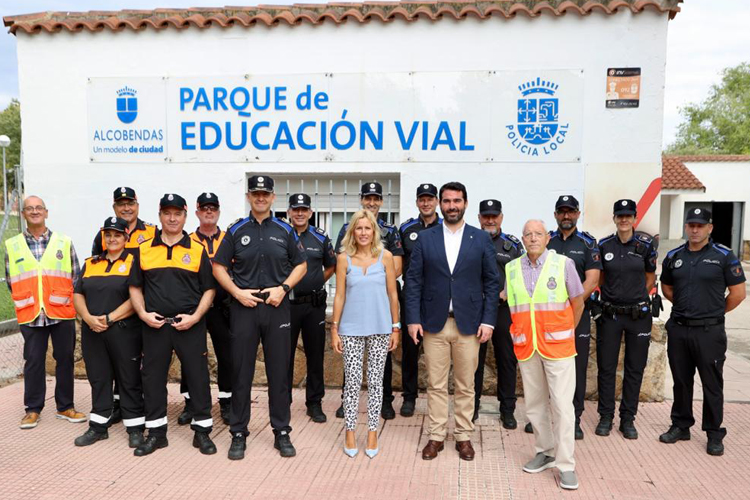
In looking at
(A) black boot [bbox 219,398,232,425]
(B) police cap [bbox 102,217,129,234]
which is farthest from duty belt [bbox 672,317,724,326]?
(B) police cap [bbox 102,217,129,234]

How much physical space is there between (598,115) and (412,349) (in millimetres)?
2998

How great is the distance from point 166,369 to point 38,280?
1429 millimetres

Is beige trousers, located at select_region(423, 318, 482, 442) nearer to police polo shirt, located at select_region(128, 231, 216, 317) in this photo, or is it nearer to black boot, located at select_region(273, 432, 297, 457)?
black boot, located at select_region(273, 432, 297, 457)

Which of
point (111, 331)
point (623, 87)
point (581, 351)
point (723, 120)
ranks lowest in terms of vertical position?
point (581, 351)

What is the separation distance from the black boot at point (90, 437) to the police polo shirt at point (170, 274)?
1145 millimetres

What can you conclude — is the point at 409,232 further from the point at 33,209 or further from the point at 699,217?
the point at 33,209

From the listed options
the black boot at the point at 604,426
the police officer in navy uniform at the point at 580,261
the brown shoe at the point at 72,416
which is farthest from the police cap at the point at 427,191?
the brown shoe at the point at 72,416

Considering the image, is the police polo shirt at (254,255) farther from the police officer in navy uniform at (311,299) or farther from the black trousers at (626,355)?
the black trousers at (626,355)

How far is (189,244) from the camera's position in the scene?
12.9 ft

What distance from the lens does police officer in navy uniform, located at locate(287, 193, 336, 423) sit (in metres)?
4.55

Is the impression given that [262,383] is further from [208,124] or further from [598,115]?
[598,115]

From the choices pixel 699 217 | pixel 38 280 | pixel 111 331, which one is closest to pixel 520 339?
pixel 699 217

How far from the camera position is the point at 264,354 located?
13.0 ft

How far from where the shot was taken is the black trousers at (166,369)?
396 cm
